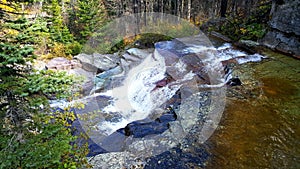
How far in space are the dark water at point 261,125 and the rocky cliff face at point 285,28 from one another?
6.34ft

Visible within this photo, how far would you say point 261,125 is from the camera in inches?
155

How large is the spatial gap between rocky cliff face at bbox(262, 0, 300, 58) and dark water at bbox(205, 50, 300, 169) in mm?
1934

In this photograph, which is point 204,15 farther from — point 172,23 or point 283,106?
point 283,106

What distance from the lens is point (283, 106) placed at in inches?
173

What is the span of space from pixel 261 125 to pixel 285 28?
5.49 metres

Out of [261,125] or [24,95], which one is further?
[261,125]

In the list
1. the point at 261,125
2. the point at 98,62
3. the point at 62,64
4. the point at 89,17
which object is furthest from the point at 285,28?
the point at 89,17

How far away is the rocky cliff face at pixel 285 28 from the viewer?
728 centimetres

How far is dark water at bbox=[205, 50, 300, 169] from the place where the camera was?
323 centimetres

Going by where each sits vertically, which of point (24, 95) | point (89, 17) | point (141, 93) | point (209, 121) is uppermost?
point (89, 17)

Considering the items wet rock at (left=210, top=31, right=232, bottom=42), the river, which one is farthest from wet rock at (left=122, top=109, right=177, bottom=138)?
wet rock at (left=210, top=31, right=232, bottom=42)

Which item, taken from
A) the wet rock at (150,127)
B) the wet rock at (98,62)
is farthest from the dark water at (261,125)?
the wet rock at (98,62)

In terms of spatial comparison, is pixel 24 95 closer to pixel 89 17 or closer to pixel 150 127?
pixel 150 127

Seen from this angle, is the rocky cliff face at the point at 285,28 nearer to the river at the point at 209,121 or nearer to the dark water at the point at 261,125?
the river at the point at 209,121
